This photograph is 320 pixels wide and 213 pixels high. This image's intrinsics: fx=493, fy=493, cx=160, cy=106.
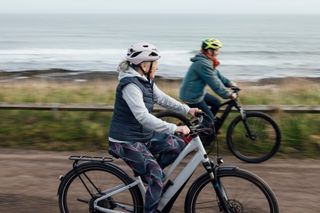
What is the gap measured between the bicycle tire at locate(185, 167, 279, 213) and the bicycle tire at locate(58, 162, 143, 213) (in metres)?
0.53

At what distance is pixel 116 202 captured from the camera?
4684 mm

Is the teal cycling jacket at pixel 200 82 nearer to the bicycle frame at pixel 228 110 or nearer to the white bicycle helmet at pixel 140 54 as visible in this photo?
the bicycle frame at pixel 228 110

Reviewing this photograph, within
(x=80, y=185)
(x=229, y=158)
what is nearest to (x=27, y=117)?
(x=229, y=158)

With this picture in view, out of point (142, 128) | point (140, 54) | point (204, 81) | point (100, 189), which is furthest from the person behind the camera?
point (204, 81)

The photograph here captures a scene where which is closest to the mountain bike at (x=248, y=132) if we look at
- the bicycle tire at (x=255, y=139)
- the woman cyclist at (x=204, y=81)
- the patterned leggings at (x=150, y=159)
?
the bicycle tire at (x=255, y=139)

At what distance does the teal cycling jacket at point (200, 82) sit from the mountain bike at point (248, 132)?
0.34 meters

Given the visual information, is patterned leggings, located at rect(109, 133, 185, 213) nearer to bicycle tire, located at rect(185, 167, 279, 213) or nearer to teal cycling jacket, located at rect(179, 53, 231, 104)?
bicycle tire, located at rect(185, 167, 279, 213)

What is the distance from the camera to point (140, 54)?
4.30 m

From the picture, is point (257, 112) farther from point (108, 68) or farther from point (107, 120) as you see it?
point (108, 68)

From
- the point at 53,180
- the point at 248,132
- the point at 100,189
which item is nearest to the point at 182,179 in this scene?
the point at 100,189

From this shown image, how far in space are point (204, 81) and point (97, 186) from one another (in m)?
3.38

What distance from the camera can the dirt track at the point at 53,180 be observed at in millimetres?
5621

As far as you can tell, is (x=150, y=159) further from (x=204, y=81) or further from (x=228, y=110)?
(x=228, y=110)

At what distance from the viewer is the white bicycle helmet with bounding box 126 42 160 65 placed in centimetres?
A: 430
